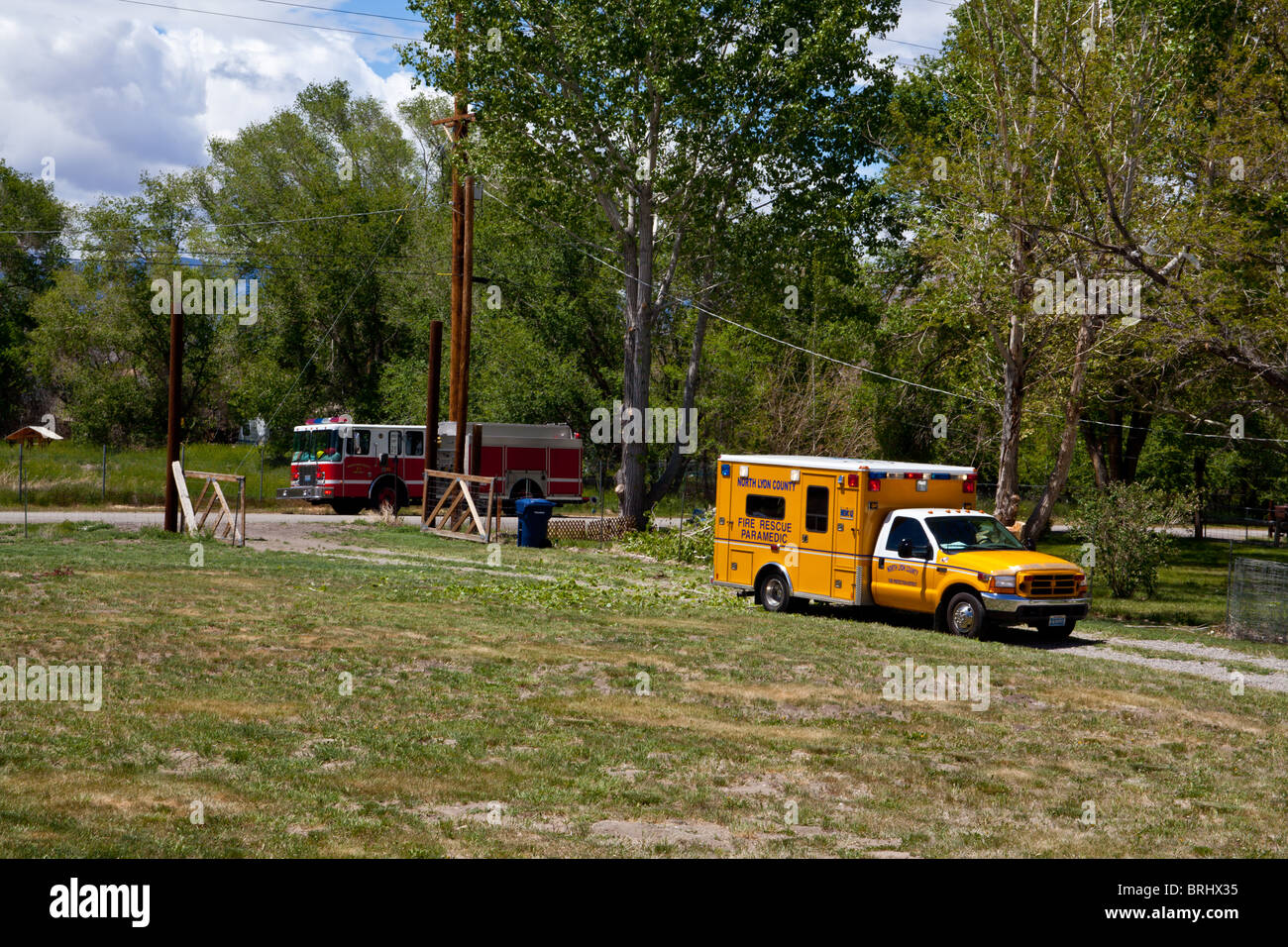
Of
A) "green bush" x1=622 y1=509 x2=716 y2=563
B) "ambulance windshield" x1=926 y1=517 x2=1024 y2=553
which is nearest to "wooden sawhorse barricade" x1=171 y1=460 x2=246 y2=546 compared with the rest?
"green bush" x1=622 y1=509 x2=716 y2=563

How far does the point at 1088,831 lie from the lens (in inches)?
309

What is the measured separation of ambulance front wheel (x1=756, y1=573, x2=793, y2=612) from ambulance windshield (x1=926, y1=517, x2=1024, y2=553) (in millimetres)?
2723

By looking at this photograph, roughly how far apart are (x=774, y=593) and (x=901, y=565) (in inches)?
98.2

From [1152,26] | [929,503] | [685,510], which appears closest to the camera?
[929,503]

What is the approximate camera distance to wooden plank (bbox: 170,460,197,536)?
26266mm

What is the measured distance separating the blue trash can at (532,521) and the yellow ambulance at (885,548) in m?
10.3

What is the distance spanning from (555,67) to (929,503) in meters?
18.5

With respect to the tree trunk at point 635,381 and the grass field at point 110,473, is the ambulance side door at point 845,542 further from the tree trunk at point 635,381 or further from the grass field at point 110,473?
the grass field at point 110,473

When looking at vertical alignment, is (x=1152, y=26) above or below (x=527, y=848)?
above

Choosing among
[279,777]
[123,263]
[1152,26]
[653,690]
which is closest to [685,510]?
[1152,26]

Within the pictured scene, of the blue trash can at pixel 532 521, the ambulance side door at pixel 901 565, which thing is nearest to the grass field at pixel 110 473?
the blue trash can at pixel 532 521

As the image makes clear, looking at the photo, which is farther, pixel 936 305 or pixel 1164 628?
pixel 936 305

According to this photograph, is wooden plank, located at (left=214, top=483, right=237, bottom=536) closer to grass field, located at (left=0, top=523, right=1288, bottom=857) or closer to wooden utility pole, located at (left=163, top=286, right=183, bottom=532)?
wooden utility pole, located at (left=163, top=286, right=183, bottom=532)

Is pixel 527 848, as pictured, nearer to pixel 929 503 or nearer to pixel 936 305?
pixel 929 503
